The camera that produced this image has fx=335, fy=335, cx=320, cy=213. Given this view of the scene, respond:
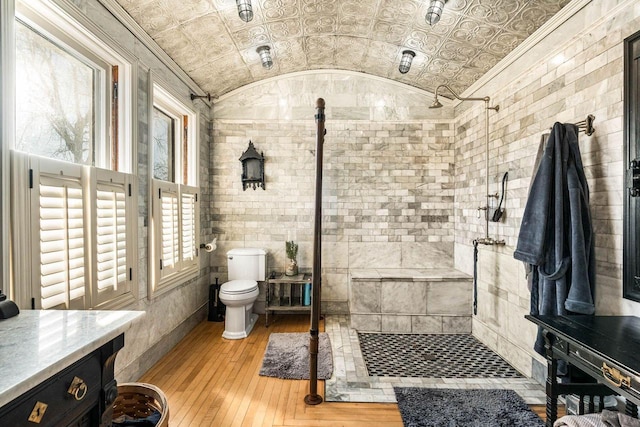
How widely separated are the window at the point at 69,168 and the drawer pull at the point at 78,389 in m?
0.86

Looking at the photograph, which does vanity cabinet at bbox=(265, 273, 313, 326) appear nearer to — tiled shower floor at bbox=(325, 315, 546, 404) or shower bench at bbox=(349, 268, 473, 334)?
shower bench at bbox=(349, 268, 473, 334)

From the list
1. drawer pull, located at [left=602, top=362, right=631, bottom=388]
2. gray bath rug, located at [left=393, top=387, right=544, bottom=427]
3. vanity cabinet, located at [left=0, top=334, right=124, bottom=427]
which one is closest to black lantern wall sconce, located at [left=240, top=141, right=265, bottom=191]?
gray bath rug, located at [left=393, top=387, right=544, bottom=427]

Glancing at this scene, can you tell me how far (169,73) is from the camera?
305 cm

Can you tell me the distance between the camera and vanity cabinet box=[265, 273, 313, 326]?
147 inches

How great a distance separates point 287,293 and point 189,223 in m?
1.40

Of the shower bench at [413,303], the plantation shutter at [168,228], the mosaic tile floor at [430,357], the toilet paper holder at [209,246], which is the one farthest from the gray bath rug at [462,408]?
the toilet paper holder at [209,246]

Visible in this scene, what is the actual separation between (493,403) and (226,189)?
3323 millimetres

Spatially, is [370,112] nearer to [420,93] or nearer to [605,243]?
[420,93]

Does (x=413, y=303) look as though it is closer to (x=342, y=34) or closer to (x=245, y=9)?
(x=342, y=34)

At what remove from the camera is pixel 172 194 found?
3074mm

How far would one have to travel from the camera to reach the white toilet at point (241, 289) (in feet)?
10.8

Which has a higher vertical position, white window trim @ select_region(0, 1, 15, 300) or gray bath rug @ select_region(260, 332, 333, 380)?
white window trim @ select_region(0, 1, 15, 300)

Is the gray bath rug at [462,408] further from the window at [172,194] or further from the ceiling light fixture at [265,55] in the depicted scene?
the ceiling light fixture at [265,55]

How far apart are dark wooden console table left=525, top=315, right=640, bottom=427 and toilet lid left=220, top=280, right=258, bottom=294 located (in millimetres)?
2454
